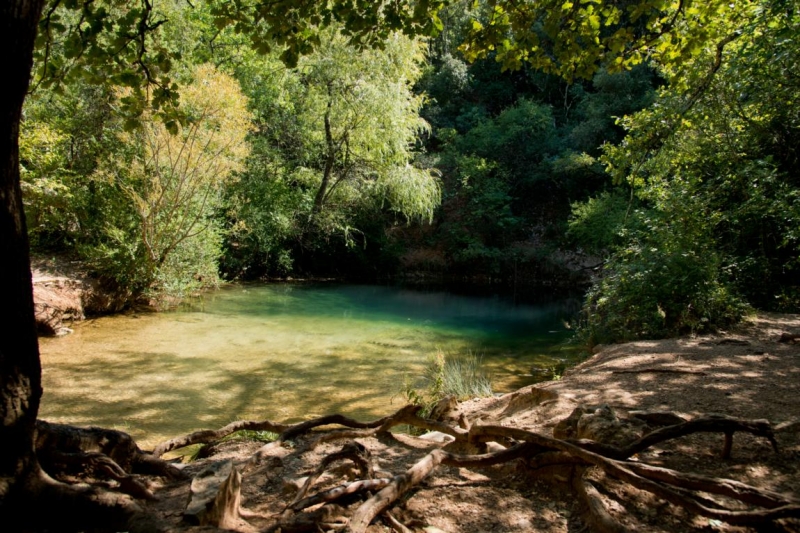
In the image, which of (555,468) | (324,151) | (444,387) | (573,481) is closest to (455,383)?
(444,387)

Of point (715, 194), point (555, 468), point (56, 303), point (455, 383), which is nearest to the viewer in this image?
point (555, 468)

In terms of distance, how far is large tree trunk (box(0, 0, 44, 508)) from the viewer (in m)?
1.84

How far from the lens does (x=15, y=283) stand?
1928 mm

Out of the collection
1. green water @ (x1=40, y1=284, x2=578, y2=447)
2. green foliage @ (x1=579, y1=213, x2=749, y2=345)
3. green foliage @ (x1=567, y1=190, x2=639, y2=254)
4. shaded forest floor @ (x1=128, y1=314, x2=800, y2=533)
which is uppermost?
green foliage @ (x1=567, y1=190, x2=639, y2=254)

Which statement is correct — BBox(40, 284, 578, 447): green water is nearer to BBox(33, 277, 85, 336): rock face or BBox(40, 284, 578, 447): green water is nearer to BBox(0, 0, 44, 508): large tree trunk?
BBox(33, 277, 85, 336): rock face

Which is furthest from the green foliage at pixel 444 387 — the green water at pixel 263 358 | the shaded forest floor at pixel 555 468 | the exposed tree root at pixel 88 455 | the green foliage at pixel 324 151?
the green foliage at pixel 324 151

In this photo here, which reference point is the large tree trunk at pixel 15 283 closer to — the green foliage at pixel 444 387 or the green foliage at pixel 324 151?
the green foliage at pixel 444 387

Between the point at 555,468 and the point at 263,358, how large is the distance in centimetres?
690

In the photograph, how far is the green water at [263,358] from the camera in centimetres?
629

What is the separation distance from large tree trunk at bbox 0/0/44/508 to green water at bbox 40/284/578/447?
350 cm

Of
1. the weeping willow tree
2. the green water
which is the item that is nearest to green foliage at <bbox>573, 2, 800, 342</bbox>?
the green water

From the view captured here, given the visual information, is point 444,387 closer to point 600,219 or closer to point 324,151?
point 324,151

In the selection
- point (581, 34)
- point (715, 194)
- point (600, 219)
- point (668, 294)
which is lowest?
point (668, 294)

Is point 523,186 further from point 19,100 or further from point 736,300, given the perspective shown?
point 19,100
